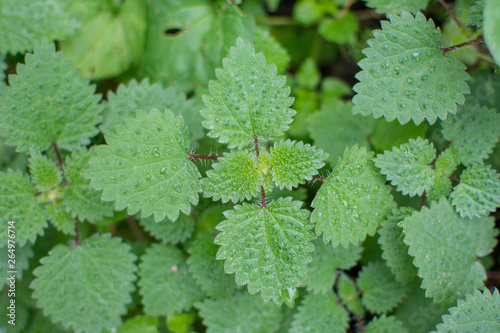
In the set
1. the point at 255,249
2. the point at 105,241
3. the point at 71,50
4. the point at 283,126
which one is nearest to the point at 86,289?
the point at 105,241

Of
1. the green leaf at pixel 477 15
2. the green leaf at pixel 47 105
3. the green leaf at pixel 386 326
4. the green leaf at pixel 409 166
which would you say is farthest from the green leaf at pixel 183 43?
the green leaf at pixel 386 326

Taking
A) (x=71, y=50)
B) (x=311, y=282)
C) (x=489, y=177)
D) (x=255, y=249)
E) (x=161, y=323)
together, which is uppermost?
(x=71, y=50)

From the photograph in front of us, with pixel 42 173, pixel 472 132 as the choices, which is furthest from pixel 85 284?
pixel 472 132

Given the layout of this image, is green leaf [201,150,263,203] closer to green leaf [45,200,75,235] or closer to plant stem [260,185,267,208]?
plant stem [260,185,267,208]

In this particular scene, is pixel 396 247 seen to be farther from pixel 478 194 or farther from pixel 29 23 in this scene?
pixel 29 23

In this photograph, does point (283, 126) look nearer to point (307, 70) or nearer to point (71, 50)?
point (307, 70)

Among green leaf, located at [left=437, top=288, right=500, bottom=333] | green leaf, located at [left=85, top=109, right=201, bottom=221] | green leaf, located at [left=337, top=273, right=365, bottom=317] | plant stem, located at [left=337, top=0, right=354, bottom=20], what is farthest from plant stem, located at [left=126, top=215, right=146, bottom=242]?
plant stem, located at [left=337, top=0, right=354, bottom=20]
